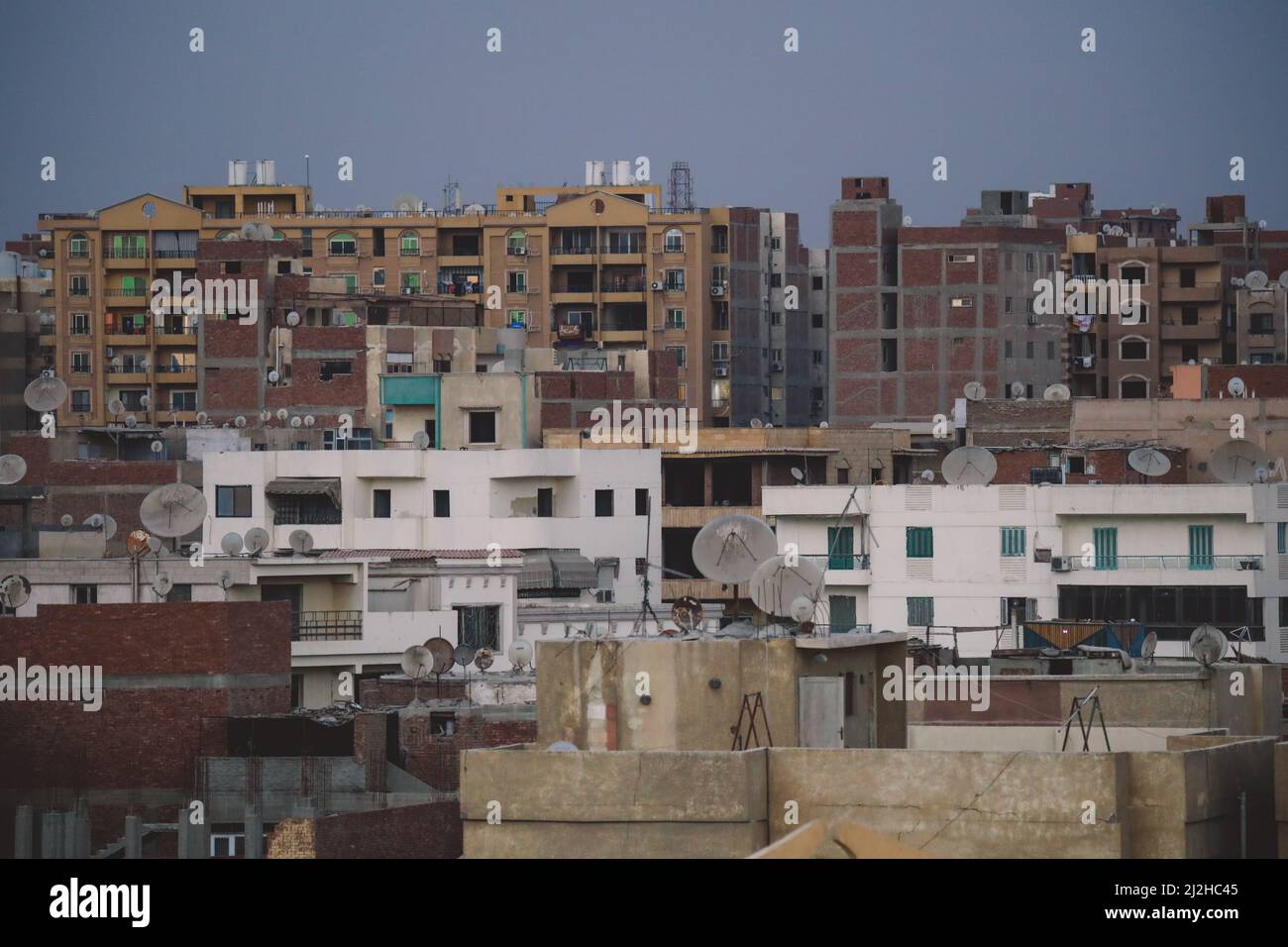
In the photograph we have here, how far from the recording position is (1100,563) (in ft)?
155

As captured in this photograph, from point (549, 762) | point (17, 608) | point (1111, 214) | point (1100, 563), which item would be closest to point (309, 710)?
point (17, 608)

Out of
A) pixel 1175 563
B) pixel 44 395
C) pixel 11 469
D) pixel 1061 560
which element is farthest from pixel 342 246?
pixel 1175 563

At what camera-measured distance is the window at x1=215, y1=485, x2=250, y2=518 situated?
171 ft

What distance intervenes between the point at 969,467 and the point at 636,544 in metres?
9.01

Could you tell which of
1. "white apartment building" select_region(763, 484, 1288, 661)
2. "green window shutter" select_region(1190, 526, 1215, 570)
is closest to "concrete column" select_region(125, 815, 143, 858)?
"white apartment building" select_region(763, 484, 1288, 661)

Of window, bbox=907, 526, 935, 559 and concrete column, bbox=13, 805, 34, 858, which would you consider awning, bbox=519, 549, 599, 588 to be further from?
concrete column, bbox=13, 805, 34, 858

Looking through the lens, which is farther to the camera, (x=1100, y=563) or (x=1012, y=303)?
(x=1012, y=303)

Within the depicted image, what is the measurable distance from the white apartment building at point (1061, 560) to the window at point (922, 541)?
0.02 metres

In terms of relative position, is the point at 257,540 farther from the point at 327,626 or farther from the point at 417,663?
the point at 417,663

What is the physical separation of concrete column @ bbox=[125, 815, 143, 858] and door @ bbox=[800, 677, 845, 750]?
30.9 ft

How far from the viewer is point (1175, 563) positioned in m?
46.9
